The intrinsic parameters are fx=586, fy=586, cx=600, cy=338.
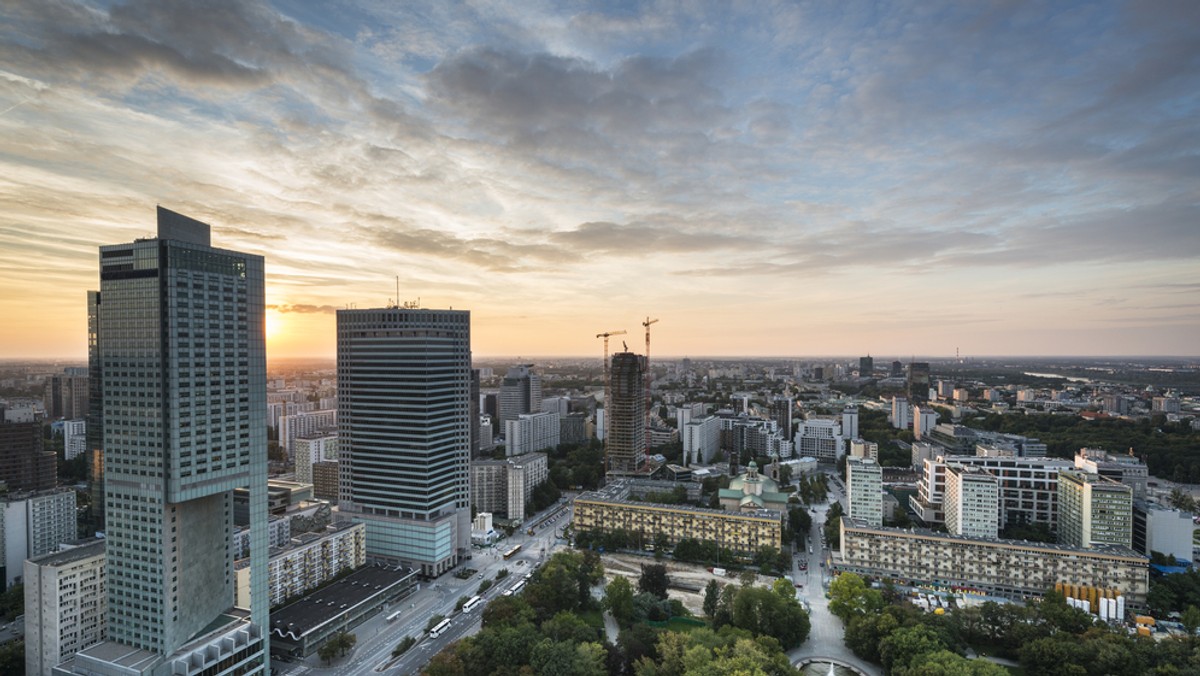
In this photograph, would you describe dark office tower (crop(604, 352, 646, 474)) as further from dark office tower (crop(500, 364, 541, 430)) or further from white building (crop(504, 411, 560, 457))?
dark office tower (crop(500, 364, 541, 430))

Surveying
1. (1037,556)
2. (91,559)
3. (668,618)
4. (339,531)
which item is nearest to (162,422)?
(91,559)

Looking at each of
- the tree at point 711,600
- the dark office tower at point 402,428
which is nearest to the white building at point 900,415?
the tree at point 711,600

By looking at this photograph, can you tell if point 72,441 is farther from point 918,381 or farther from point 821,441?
point 918,381

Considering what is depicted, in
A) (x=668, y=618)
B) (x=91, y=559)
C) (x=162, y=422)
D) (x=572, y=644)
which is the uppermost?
(x=162, y=422)

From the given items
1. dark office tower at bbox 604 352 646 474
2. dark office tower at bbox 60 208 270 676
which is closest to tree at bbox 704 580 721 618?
dark office tower at bbox 60 208 270 676

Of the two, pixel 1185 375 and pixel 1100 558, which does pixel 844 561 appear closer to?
pixel 1100 558
